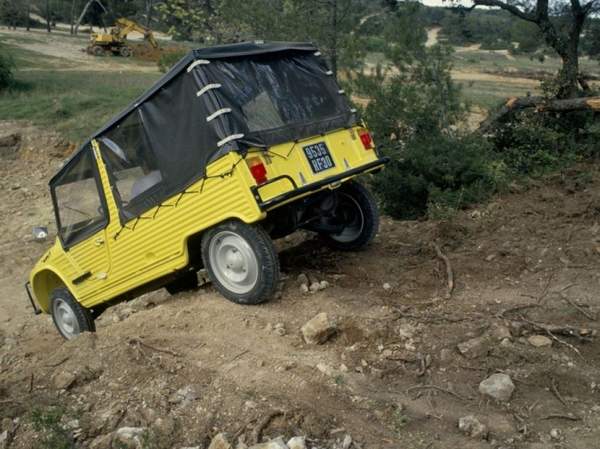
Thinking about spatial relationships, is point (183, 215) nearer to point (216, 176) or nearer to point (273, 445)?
point (216, 176)

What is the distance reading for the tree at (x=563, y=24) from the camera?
36.7 ft

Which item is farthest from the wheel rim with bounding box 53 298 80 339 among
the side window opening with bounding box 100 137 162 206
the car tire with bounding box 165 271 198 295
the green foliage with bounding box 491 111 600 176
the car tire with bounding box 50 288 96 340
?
the green foliage with bounding box 491 111 600 176

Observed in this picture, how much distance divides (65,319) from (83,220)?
1.61 metres

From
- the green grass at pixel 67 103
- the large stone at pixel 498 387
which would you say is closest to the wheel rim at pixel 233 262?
the large stone at pixel 498 387

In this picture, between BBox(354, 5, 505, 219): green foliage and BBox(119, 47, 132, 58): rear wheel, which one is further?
BBox(119, 47, 132, 58): rear wheel

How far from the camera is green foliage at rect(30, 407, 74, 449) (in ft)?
13.2

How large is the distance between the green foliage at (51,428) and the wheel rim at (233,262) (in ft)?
6.31

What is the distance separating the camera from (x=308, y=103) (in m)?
6.21

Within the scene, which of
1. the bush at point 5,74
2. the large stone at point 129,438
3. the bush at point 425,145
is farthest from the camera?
the bush at point 5,74

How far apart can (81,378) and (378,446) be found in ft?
8.27

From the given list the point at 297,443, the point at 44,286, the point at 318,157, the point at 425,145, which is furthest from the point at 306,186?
the point at 425,145

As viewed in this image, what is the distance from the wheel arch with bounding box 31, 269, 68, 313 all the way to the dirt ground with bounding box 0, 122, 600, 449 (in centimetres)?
80

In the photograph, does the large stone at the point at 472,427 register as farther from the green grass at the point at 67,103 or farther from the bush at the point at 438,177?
the green grass at the point at 67,103

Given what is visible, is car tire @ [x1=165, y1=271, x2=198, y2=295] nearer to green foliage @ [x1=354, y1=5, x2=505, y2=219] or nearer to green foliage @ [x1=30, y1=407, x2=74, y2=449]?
green foliage @ [x1=30, y1=407, x2=74, y2=449]
